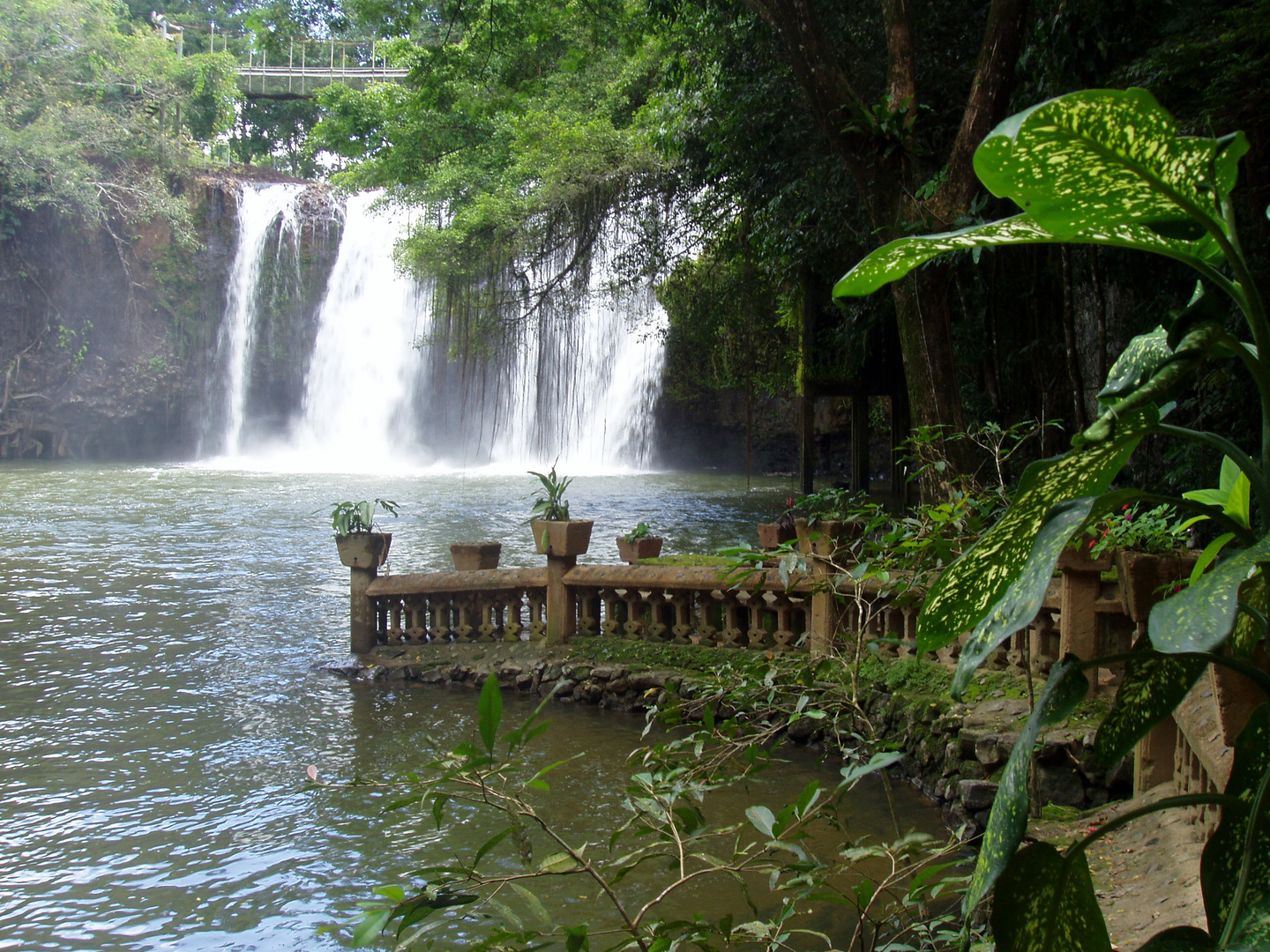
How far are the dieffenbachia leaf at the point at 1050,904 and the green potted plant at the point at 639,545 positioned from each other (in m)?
5.76

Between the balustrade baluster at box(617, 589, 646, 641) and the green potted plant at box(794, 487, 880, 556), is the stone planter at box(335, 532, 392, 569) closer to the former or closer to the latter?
the balustrade baluster at box(617, 589, 646, 641)

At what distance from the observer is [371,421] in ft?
79.0

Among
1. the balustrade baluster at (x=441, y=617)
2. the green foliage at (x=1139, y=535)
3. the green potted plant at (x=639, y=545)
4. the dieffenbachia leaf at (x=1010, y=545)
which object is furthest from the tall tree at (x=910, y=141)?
the dieffenbachia leaf at (x=1010, y=545)

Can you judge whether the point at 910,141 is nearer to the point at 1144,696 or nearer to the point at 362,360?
the point at 1144,696

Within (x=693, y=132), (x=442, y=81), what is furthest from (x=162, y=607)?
(x=693, y=132)

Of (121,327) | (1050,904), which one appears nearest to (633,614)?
(1050,904)

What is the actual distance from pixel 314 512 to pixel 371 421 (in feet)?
32.9

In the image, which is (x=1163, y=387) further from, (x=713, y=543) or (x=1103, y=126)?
(x=713, y=543)

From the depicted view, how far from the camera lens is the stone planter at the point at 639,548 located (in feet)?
22.2

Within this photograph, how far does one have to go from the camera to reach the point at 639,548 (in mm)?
6770

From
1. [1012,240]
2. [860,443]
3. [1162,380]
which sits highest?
[860,443]

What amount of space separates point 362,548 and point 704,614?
8.16 feet

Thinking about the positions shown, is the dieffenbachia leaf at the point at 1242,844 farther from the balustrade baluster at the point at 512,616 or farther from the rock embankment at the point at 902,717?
the balustrade baluster at the point at 512,616

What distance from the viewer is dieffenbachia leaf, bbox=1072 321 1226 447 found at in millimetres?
769
